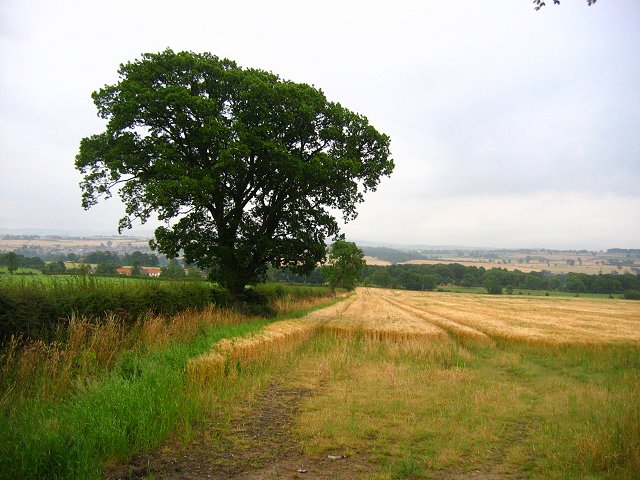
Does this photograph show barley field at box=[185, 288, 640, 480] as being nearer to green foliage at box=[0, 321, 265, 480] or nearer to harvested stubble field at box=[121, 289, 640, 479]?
harvested stubble field at box=[121, 289, 640, 479]

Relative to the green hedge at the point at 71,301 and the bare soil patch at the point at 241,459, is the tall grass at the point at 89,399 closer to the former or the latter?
the bare soil patch at the point at 241,459

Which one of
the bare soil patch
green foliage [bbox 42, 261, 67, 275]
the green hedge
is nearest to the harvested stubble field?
the bare soil patch

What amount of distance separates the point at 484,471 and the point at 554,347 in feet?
44.6

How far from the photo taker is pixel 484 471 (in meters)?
5.13

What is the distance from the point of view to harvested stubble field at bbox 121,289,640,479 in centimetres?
508

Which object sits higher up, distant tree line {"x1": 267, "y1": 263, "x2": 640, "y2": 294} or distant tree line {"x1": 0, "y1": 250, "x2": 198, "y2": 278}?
distant tree line {"x1": 0, "y1": 250, "x2": 198, "y2": 278}

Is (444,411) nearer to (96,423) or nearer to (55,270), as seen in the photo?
(96,423)

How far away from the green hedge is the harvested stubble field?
3.56 m

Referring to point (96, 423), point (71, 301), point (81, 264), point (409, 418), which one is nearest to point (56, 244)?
point (81, 264)

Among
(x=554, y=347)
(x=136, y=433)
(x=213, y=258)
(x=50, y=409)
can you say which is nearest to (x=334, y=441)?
(x=136, y=433)

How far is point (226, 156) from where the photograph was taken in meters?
17.4

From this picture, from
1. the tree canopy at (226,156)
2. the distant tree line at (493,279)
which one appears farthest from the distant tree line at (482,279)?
the tree canopy at (226,156)

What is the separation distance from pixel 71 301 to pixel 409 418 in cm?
865

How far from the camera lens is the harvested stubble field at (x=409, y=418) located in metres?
5.08
